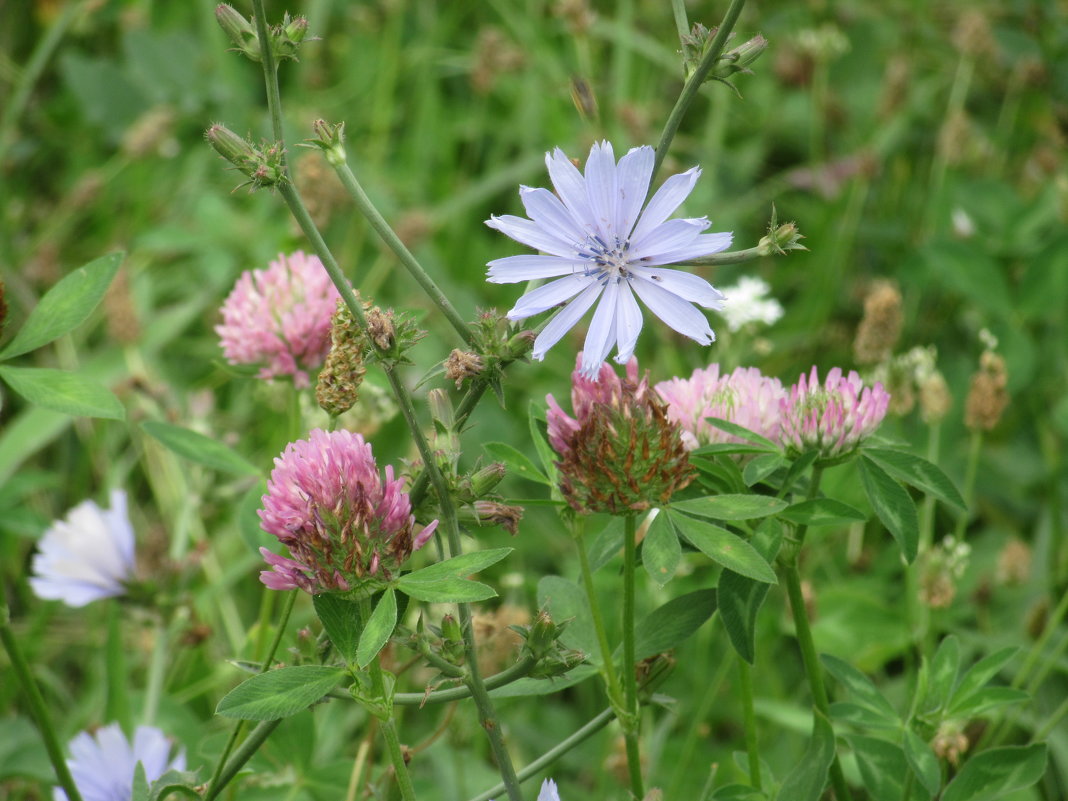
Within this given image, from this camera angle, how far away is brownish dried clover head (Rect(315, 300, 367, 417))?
121 cm

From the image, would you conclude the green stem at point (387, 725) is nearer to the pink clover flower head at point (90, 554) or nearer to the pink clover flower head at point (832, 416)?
the pink clover flower head at point (832, 416)

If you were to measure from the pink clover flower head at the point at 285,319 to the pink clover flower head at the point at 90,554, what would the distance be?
21.1 inches

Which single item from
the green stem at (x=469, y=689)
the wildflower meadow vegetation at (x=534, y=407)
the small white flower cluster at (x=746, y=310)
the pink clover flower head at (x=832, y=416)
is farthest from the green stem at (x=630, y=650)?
the small white flower cluster at (x=746, y=310)

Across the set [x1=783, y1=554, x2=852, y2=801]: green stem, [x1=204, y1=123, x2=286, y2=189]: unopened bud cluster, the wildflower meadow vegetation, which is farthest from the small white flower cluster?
[x1=204, y1=123, x2=286, y2=189]: unopened bud cluster

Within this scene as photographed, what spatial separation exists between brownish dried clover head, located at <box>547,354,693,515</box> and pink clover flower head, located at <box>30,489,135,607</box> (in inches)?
43.2

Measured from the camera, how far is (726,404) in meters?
1.44

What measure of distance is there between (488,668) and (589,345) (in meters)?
0.91

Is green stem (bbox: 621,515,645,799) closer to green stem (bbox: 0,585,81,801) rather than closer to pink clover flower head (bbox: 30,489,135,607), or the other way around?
green stem (bbox: 0,585,81,801)

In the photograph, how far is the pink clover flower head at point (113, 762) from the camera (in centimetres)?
162

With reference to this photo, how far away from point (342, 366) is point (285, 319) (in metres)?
0.42

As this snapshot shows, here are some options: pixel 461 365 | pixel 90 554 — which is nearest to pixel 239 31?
pixel 461 365

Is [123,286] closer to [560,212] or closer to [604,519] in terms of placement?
[604,519]

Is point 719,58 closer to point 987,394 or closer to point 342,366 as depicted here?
point 342,366

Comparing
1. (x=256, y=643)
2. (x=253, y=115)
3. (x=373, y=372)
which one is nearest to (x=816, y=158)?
(x=253, y=115)
